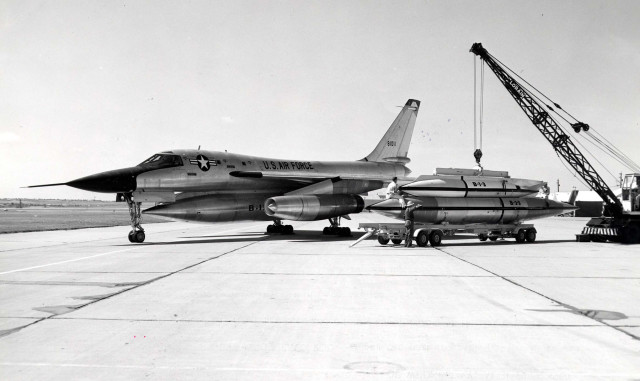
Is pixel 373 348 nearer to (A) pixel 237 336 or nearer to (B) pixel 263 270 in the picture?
(A) pixel 237 336

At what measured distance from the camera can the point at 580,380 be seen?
414 cm

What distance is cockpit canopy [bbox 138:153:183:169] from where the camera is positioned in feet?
57.8

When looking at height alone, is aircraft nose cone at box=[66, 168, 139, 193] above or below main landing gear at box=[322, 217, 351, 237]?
above

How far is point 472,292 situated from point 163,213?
12027 mm

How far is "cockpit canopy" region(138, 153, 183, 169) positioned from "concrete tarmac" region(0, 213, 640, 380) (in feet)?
19.8

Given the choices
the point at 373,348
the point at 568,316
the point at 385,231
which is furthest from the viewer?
the point at 385,231

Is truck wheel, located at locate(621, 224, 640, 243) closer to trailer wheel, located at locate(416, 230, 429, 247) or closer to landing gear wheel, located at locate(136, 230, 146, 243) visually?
trailer wheel, located at locate(416, 230, 429, 247)

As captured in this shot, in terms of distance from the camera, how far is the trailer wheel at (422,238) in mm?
17156

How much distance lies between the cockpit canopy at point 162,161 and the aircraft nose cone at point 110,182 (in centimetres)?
75

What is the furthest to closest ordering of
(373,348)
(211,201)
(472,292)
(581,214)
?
1. (581,214)
2. (211,201)
3. (472,292)
4. (373,348)

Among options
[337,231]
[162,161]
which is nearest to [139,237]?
[162,161]

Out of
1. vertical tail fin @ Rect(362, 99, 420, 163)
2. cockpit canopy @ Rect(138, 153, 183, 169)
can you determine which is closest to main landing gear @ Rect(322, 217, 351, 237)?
vertical tail fin @ Rect(362, 99, 420, 163)

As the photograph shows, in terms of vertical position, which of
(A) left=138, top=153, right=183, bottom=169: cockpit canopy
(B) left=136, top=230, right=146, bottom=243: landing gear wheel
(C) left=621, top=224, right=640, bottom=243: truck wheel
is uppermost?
(A) left=138, top=153, right=183, bottom=169: cockpit canopy

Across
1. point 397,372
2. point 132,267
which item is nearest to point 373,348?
point 397,372
